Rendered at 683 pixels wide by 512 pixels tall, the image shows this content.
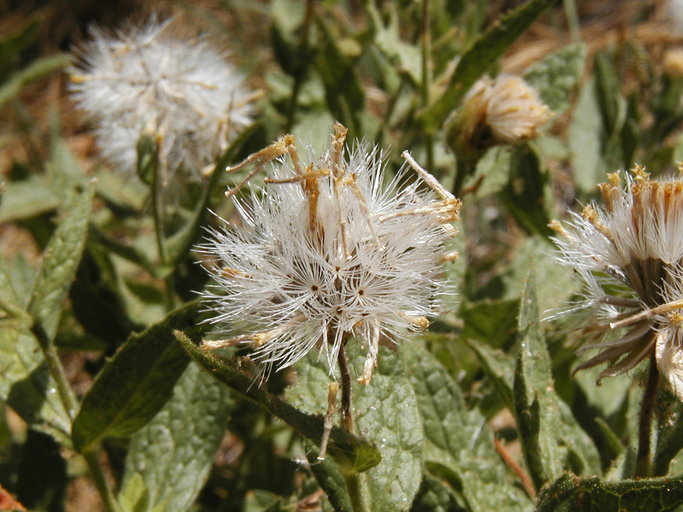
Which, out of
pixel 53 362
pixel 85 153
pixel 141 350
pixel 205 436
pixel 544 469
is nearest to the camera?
pixel 544 469

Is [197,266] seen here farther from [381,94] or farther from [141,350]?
[381,94]

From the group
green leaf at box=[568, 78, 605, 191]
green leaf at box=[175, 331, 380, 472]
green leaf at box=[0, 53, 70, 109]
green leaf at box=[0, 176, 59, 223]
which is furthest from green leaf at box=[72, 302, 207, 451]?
green leaf at box=[0, 53, 70, 109]

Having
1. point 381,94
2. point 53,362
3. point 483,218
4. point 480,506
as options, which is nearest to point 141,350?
→ point 53,362

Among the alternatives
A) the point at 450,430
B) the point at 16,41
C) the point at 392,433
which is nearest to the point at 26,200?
the point at 16,41

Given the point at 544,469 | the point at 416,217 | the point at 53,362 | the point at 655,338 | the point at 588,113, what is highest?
the point at 588,113

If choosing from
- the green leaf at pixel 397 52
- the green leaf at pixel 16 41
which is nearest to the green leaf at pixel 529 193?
the green leaf at pixel 397 52

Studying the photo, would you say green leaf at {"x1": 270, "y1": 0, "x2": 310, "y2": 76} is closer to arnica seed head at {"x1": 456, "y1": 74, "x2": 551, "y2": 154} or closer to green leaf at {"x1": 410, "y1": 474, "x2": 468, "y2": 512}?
arnica seed head at {"x1": 456, "y1": 74, "x2": 551, "y2": 154}

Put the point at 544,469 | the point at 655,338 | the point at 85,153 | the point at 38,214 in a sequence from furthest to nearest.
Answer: the point at 85,153 < the point at 38,214 < the point at 544,469 < the point at 655,338
